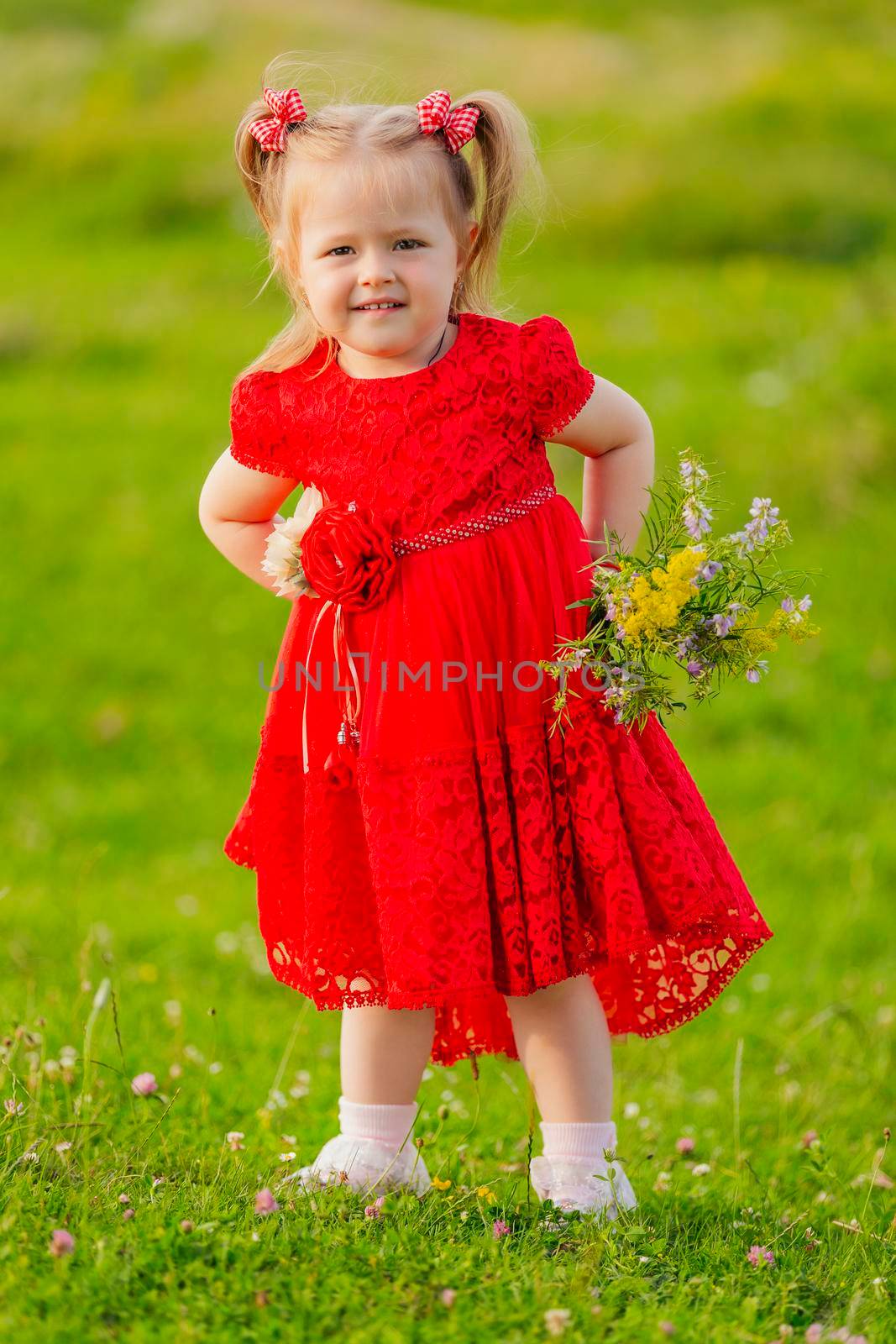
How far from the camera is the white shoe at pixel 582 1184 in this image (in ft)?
11.3

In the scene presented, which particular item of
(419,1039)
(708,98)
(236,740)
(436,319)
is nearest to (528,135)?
(436,319)

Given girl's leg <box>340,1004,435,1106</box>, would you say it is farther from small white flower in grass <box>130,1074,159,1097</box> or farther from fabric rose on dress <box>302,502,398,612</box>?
fabric rose on dress <box>302,502,398,612</box>

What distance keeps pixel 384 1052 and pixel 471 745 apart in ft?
2.66

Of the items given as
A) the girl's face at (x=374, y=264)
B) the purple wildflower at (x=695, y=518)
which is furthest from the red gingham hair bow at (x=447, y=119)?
the purple wildflower at (x=695, y=518)

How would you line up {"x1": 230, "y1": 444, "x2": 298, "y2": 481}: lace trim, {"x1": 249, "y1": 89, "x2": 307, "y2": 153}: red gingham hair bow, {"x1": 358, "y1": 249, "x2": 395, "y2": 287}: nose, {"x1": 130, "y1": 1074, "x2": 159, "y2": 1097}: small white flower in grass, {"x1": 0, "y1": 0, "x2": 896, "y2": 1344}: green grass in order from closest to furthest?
{"x1": 0, "y1": 0, "x2": 896, "y2": 1344}: green grass → {"x1": 358, "y1": 249, "x2": 395, "y2": 287}: nose → {"x1": 249, "y1": 89, "x2": 307, "y2": 153}: red gingham hair bow → {"x1": 230, "y1": 444, "x2": 298, "y2": 481}: lace trim → {"x1": 130, "y1": 1074, "x2": 159, "y2": 1097}: small white flower in grass

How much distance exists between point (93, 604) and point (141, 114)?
10133 mm

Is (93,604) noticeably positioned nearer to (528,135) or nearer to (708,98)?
(528,135)

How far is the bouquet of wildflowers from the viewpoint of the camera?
3.15m

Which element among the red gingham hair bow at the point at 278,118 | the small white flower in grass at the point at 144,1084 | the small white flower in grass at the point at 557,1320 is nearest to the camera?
the small white flower in grass at the point at 557,1320

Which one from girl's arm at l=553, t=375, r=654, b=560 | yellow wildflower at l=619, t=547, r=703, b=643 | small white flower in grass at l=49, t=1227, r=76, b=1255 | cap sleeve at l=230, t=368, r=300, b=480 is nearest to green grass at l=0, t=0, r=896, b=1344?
small white flower in grass at l=49, t=1227, r=76, b=1255

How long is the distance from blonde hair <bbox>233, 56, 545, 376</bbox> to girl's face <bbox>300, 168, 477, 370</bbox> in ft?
0.15

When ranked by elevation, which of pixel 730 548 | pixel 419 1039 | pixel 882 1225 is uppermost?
pixel 730 548

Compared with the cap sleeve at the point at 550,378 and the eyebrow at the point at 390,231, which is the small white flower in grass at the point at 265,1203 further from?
the eyebrow at the point at 390,231

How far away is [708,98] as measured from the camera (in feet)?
49.8
